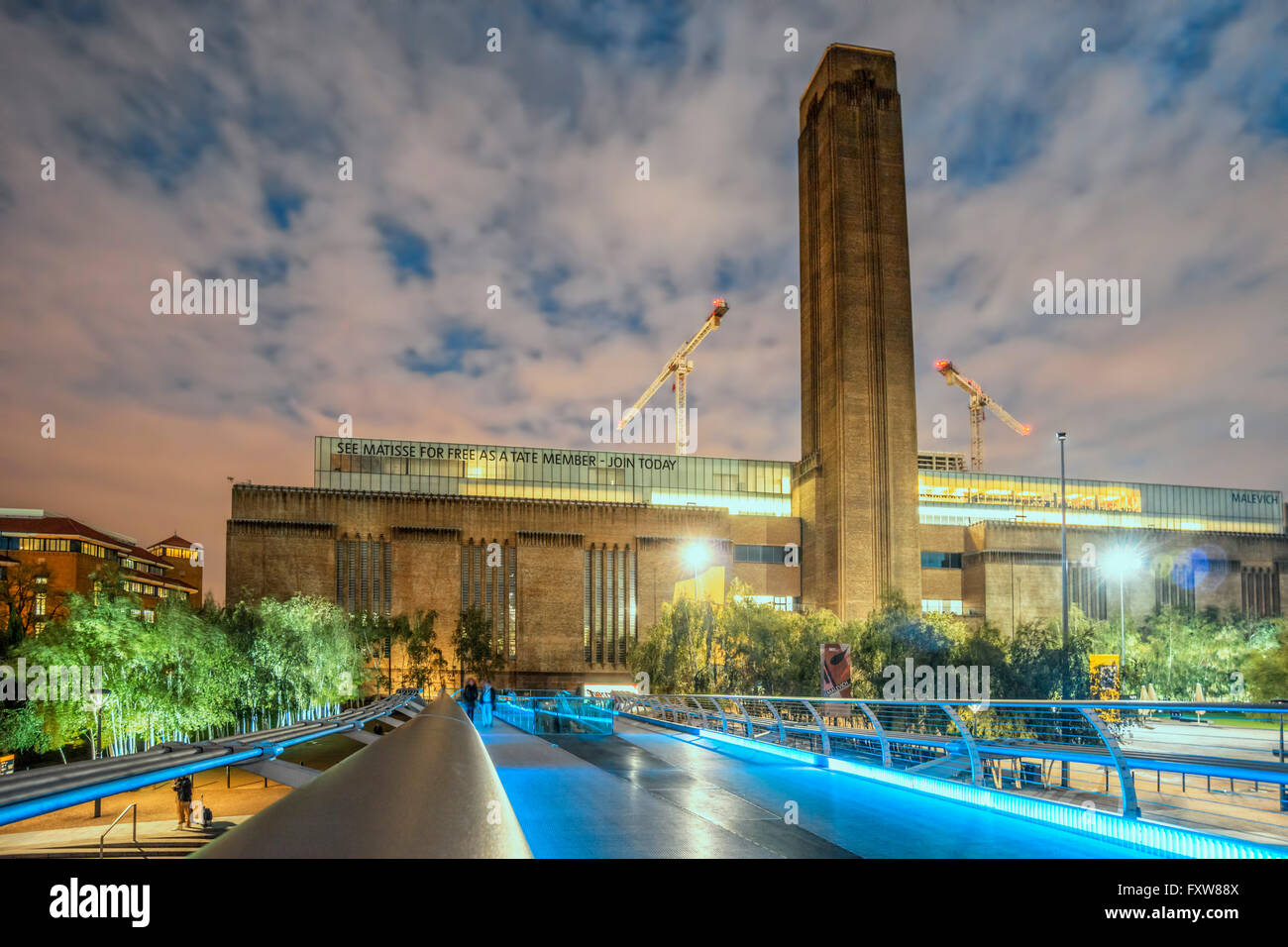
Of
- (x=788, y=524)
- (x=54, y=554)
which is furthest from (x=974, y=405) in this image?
(x=54, y=554)

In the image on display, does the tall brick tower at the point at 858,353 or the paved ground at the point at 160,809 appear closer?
the paved ground at the point at 160,809

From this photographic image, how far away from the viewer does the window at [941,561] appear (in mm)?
87500

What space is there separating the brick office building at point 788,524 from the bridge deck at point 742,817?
63293 mm

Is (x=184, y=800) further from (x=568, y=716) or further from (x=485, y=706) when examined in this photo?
(x=568, y=716)

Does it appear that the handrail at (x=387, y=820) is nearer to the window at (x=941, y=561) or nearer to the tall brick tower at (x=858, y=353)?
the tall brick tower at (x=858, y=353)

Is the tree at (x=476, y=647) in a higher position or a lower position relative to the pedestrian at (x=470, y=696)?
lower

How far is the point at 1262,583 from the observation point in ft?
300

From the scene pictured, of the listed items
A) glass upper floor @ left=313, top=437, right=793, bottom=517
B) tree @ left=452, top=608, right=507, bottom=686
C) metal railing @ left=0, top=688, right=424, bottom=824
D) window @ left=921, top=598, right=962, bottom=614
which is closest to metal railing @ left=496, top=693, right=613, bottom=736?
metal railing @ left=0, top=688, right=424, bottom=824

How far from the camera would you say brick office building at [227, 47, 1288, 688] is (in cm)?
7869

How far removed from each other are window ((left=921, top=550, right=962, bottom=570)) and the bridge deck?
76.0 m

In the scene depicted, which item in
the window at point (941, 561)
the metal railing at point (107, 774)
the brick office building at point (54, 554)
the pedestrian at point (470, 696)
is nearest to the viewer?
the metal railing at point (107, 774)

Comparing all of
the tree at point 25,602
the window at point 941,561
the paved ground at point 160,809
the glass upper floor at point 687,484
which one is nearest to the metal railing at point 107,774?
the paved ground at point 160,809

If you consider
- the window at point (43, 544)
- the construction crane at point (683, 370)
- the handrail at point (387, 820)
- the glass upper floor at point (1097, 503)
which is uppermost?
the construction crane at point (683, 370)

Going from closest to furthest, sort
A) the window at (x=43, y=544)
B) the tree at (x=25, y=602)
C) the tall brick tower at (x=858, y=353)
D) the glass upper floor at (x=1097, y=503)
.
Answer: the tree at (x=25, y=602) < the tall brick tower at (x=858, y=353) < the glass upper floor at (x=1097, y=503) < the window at (x=43, y=544)
